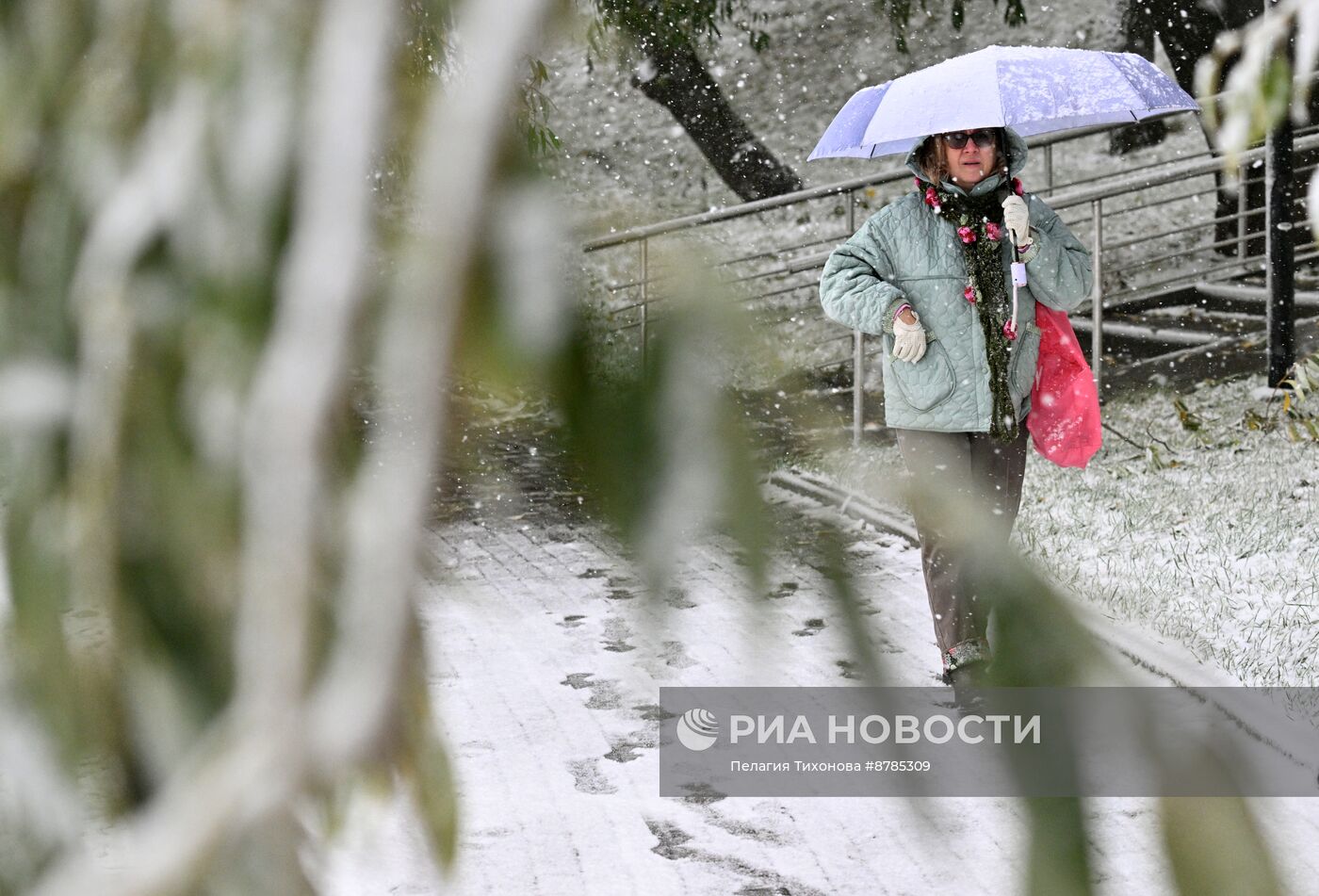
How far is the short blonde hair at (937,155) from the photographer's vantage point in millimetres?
3217

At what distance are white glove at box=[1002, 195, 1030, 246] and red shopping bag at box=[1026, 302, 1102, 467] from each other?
203 millimetres

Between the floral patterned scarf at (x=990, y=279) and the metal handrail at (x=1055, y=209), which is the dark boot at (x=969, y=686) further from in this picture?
the floral patterned scarf at (x=990, y=279)

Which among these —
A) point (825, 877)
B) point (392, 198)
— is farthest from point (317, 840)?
point (825, 877)

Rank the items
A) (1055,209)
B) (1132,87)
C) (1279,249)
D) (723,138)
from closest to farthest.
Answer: (1132,87) → (1279,249) → (1055,209) → (723,138)

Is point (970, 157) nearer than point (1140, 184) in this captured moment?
Yes

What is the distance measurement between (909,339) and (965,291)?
0.58ft

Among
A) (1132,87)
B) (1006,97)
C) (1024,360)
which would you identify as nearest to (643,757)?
(1024,360)

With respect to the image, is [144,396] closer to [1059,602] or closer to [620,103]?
[1059,602]

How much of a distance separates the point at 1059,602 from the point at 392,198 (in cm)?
41

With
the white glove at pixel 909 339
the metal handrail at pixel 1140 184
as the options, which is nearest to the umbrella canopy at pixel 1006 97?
Answer: the white glove at pixel 909 339

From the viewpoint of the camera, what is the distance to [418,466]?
0.55 metres

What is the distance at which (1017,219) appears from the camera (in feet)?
10.1

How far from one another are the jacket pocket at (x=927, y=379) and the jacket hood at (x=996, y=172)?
1.15 feet
